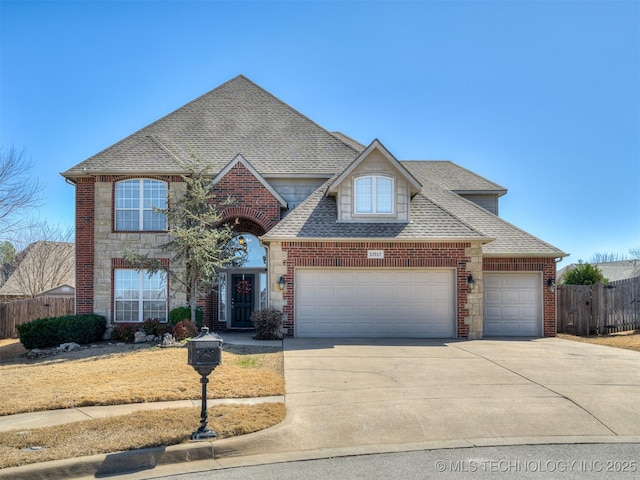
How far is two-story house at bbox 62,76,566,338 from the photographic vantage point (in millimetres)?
16875

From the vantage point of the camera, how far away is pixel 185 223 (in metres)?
17.5

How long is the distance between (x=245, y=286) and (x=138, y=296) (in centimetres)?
384

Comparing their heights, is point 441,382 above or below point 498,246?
below

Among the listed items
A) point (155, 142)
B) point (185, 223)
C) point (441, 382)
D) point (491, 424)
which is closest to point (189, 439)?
point (491, 424)

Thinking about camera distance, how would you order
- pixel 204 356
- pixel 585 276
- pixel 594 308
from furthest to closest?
1. pixel 585 276
2. pixel 594 308
3. pixel 204 356

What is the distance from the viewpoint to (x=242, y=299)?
20672 mm

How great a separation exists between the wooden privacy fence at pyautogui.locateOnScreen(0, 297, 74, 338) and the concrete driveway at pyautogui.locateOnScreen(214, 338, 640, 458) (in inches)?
545

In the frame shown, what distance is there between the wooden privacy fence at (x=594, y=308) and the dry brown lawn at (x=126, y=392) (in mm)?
12758

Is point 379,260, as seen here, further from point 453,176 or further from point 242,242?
point 453,176

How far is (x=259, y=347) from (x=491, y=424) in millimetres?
8095

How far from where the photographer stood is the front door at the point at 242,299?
806 inches

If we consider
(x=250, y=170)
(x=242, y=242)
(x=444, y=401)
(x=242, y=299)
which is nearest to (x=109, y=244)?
(x=242, y=242)

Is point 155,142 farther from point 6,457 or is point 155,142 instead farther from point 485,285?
point 6,457

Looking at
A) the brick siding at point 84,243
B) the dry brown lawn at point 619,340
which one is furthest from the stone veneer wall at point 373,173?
the brick siding at point 84,243
